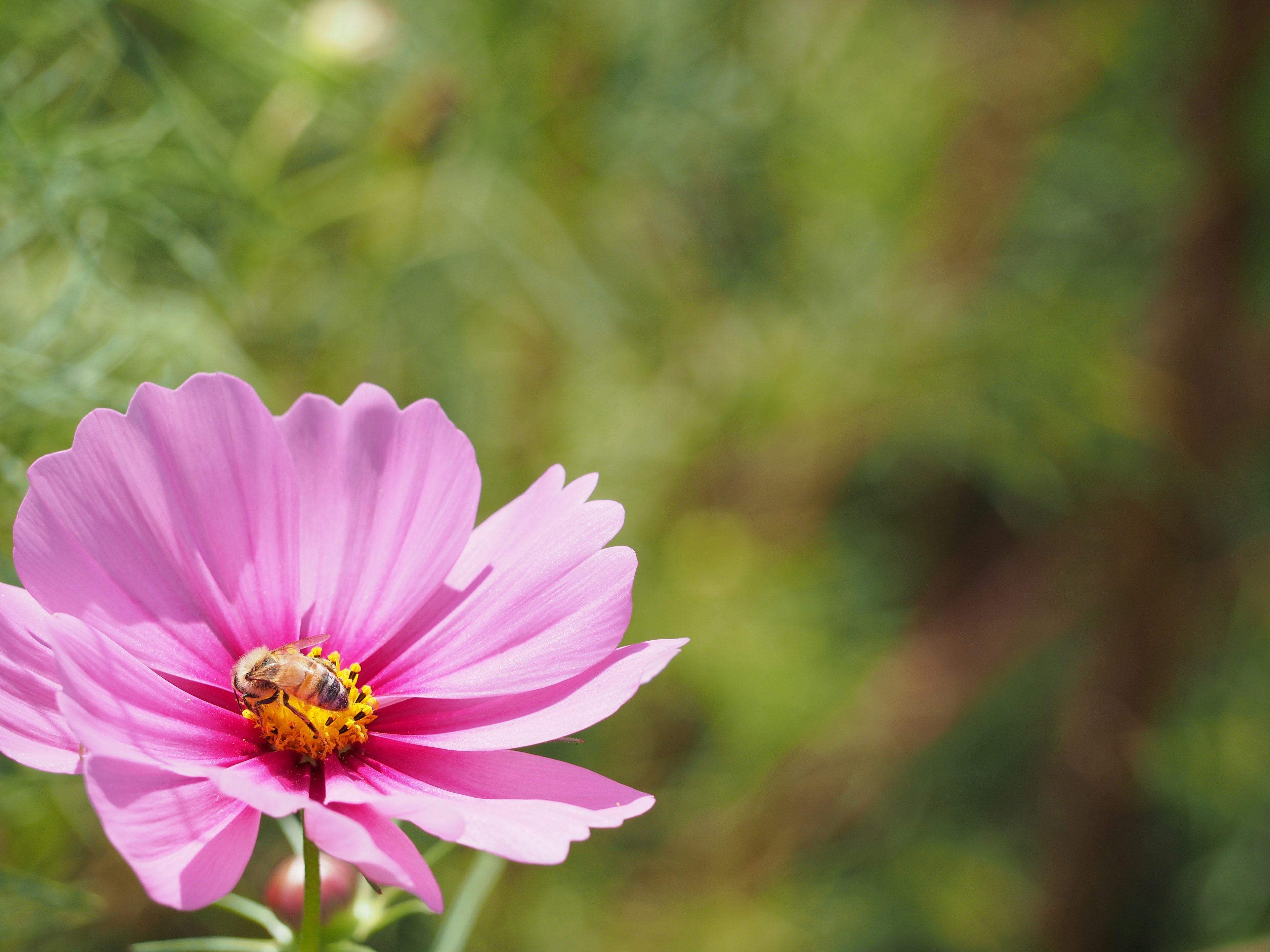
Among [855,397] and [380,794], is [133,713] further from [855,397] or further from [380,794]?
[855,397]

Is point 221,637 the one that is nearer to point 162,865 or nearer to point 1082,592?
point 162,865

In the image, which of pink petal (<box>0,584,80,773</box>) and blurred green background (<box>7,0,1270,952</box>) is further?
blurred green background (<box>7,0,1270,952</box>)

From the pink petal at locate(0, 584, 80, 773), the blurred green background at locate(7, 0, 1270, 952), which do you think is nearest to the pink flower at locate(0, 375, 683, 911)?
the pink petal at locate(0, 584, 80, 773)

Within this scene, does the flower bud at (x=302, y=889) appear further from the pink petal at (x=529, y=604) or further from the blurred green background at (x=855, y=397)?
the blurred green background at (x=855, y=397)

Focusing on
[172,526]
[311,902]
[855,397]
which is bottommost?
[311,902]

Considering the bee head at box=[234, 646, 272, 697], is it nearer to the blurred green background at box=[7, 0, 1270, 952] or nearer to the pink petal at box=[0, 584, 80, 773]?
the pink petal at box=[0, 584, 80, 773]

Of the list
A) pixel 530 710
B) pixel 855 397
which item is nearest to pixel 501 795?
pixel 530 710

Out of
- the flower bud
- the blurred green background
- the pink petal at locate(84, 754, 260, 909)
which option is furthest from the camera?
the blurred green background

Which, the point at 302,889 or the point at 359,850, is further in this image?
the point at 302,889
